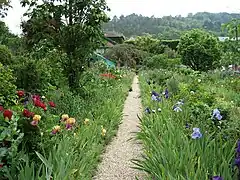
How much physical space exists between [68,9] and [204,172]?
7.25 m

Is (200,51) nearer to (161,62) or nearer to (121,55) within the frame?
(161,62)

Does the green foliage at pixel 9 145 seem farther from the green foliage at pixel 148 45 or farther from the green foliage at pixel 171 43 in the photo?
the green foliage at pixel 171 43

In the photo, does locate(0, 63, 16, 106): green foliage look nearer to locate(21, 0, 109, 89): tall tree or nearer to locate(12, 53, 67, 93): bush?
locate(12, 53, 67, 93): bush

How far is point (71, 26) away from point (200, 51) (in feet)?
52.8

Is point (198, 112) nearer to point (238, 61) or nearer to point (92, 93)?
point (92, 93)

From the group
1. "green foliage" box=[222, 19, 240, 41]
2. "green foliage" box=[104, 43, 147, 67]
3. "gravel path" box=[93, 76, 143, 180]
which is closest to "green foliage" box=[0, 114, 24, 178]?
"gravel path" box=[93, 76, 143, 180]

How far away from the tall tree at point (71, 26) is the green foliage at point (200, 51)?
609 inches

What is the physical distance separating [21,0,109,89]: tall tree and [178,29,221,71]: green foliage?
15478mm

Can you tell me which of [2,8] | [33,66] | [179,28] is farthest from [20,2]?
[179,28]

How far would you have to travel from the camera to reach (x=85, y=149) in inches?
186

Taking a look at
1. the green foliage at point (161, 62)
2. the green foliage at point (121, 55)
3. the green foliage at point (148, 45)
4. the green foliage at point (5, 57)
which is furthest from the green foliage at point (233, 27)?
the green foliage at point (148, 45)

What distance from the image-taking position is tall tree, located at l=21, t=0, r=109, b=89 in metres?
9.43

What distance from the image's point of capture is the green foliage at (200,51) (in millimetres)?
24188

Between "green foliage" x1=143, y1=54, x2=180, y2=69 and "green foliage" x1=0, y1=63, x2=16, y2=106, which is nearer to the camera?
"green foliage" x1=0, y1=63, x2=16, y2=106
